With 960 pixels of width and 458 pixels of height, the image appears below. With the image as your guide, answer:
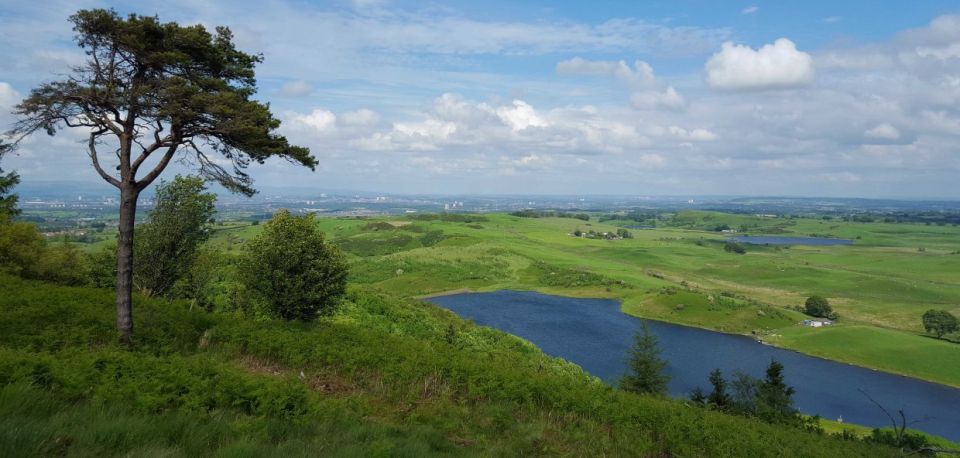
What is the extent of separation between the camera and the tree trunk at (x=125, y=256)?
14352mm

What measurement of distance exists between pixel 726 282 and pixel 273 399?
528 ft

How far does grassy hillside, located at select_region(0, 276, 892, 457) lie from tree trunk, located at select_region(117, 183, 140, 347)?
816 mm

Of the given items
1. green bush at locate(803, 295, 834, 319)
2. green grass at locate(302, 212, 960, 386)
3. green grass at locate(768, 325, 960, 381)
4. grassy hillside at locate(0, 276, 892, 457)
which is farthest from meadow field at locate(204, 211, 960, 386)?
grassy hillside at locate(0, 276, 892, 457)

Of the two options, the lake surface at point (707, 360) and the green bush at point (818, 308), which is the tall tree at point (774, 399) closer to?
the lake surface at point (707, 360)

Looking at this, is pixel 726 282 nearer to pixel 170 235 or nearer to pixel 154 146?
pixel 170 235

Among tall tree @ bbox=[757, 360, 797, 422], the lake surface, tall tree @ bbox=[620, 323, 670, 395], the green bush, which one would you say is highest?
tall tree @ bbox=[620, 323, 670, 395]

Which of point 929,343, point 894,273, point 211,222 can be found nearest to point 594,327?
point 929,343

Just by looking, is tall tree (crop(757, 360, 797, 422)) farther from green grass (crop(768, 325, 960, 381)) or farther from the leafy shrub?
green grass (crop(768, 325, 960, 381))

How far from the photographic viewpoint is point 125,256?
1459cm

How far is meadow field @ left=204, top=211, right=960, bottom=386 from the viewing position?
91250 mm

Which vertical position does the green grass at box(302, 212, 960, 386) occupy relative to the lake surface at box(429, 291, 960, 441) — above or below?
above

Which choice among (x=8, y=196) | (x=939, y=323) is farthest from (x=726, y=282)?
(x=8, y=196)

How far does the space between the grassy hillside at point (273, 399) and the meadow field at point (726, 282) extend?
53.4 metres

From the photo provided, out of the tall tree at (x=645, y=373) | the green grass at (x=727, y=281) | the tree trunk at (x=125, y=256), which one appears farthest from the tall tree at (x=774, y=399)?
the green grass at (x=727, y=281)
